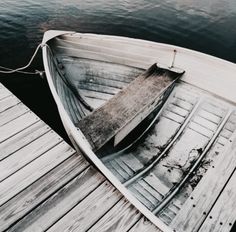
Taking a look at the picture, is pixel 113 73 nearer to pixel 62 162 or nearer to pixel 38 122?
pixel 38 122

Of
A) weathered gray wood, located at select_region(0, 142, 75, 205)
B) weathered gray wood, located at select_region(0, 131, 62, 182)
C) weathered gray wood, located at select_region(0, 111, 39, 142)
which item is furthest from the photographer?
weathered gray wood, located at select_region(0, 111, 39, 142)

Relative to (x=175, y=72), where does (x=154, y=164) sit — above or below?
below

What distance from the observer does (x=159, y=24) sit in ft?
33.5

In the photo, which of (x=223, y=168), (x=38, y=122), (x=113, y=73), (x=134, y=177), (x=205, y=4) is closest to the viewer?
(x=223, y=168)

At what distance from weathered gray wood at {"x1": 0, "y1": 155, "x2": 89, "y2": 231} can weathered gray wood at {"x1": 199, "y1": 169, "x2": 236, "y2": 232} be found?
5.57ft

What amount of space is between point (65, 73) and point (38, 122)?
4.26 ft

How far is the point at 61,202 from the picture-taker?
3.39 m

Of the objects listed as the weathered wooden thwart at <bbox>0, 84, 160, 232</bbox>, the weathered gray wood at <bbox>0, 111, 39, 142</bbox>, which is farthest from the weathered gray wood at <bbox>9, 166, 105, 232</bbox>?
the weathered gray wood at <bbox>0, 111, 39, 142</bbox>

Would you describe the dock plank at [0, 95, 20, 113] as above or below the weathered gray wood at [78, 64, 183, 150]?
below

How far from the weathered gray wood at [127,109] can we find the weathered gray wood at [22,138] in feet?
2.37

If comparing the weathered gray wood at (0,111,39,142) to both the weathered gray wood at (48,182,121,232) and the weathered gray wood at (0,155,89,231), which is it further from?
the weathered gray wood at (48,182,121,232)

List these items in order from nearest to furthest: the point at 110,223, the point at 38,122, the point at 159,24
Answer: the point at 110,223, the point at 38,122, the point at 159,24

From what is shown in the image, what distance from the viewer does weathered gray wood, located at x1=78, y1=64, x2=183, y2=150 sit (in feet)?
13.1

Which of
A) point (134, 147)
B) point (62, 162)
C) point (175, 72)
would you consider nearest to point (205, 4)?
point (175, 72)
